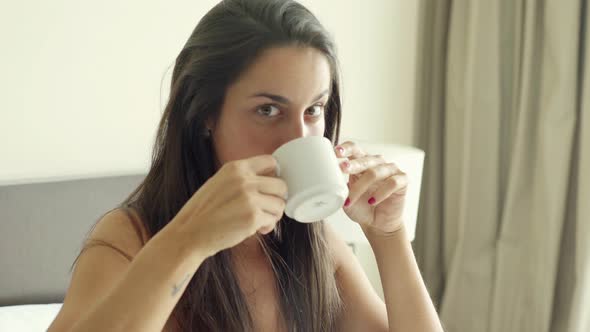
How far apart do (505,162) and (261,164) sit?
181cm

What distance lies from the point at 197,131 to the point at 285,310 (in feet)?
1.27

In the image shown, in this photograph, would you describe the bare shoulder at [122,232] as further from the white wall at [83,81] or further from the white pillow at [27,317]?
the white wall at [83,81]

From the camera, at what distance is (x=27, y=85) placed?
1.76m

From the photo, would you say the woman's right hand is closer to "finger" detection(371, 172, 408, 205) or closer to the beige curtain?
"finger" detection(371, 172, 408, 205)

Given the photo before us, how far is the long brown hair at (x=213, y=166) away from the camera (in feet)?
3.88

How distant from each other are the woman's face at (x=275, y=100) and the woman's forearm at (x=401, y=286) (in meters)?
0.31

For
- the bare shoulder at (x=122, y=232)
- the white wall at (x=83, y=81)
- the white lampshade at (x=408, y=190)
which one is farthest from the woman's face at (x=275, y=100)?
the white lampshade at (x=408, y=190)

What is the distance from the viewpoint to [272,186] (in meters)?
0.94

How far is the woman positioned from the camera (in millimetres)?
902

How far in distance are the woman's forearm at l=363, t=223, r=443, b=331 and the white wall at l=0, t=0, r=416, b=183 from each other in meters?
0.85

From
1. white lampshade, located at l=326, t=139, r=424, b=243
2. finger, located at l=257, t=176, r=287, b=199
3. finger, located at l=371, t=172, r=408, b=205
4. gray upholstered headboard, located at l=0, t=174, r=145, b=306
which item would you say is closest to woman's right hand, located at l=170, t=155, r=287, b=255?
finger, located at l=257, t=176, r=287, b=199

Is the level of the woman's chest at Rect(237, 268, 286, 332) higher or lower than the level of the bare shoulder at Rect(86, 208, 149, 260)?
lower

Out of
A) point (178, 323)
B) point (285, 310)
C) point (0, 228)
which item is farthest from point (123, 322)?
point (0, 228)

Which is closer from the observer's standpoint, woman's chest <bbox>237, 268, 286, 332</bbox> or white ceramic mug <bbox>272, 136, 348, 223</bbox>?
white ceramic mug <bbox>272, 136, 348, 223</bbox>
